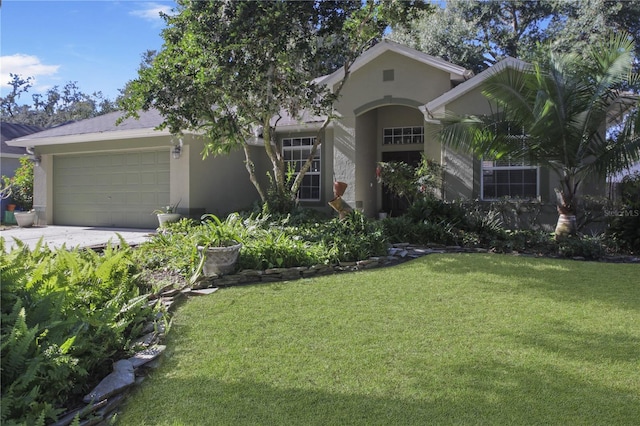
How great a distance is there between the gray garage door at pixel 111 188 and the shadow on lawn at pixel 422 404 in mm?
12502

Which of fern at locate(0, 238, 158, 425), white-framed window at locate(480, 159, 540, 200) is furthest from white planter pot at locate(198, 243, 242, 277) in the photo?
white-framed window at locate(480, 159, 540, 200)

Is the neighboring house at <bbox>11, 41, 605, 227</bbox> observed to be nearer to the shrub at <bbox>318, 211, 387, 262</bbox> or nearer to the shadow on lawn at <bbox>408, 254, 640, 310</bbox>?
the shrub at <bbox>318, 211, 387, 262</bbox>

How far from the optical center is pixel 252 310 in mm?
5801

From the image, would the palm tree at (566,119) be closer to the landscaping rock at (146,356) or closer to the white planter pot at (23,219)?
the landscaping rock at (146,356)

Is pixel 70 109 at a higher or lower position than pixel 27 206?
higher

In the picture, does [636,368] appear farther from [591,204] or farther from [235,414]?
[591,204]

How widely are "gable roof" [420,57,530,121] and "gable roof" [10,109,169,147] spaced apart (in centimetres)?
789

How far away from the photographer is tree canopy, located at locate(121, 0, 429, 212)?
383 inches

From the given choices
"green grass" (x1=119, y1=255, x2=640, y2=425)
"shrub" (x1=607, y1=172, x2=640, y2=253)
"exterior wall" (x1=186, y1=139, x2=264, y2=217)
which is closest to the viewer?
"green grass" (x1=119, y1=255, x2=640, y2=425)

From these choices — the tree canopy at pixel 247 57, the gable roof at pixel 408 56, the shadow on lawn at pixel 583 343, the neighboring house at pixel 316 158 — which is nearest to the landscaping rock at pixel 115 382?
the shadow on lawn at pixel 583 343

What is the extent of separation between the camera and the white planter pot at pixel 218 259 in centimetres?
716

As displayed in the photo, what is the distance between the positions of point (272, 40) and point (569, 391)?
8467mm

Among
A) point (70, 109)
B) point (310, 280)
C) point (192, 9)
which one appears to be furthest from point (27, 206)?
point (70, 109)

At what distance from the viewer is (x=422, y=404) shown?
3.43 m
